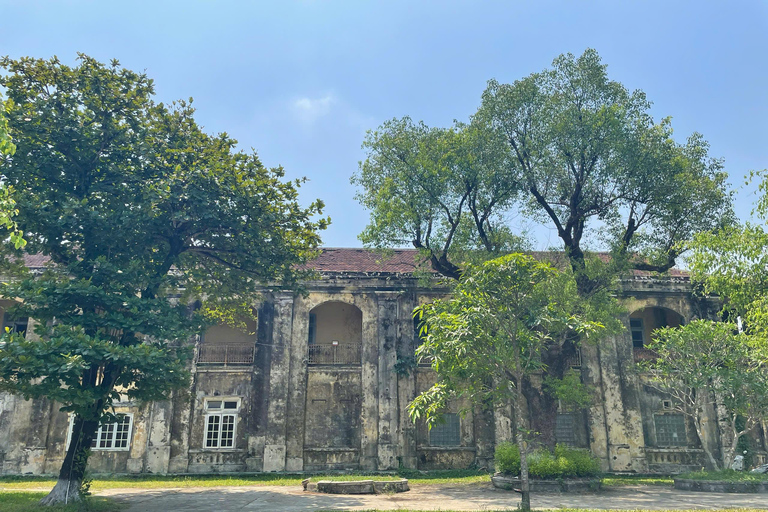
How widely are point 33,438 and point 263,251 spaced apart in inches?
447

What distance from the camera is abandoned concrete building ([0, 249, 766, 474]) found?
18250 mm

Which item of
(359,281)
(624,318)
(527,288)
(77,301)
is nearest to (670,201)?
(624,318)

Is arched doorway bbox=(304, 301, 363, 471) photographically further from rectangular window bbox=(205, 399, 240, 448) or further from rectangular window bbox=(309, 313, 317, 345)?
rectangular window bbox=(205, 399, 240, 448)

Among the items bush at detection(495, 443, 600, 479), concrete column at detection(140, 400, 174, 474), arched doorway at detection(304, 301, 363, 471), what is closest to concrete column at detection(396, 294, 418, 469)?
arched doorway at detection(304, 301, 363, 471)

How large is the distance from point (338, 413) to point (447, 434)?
369cm

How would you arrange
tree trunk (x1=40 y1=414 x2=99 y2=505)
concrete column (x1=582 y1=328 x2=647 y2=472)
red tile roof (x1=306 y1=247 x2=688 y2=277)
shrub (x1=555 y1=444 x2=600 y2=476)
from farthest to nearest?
red tile roof (x1=306 y1=247 x2=688 y2=277) → concrete column (x1=582 y1=328 x2=647 y2=472) → shrub (x1=555 y1=444 x2=600 y2=476) → tree trunk (x1=40 y1=414 x2=99 y2=505)

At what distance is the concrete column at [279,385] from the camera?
1816 centimetres

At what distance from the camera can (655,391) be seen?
19.7 meters

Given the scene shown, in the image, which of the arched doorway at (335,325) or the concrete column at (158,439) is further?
the arched doorway at (335,325)

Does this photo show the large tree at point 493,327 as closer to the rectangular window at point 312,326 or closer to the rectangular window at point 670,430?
the rectangular window at point 312,326

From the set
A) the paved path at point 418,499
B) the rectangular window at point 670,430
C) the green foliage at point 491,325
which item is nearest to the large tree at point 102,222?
the paved path at point 418,499

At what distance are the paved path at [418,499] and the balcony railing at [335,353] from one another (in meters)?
6.15

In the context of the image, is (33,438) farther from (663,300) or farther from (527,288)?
(663,300)

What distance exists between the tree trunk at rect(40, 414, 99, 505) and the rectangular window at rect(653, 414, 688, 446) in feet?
56.8
